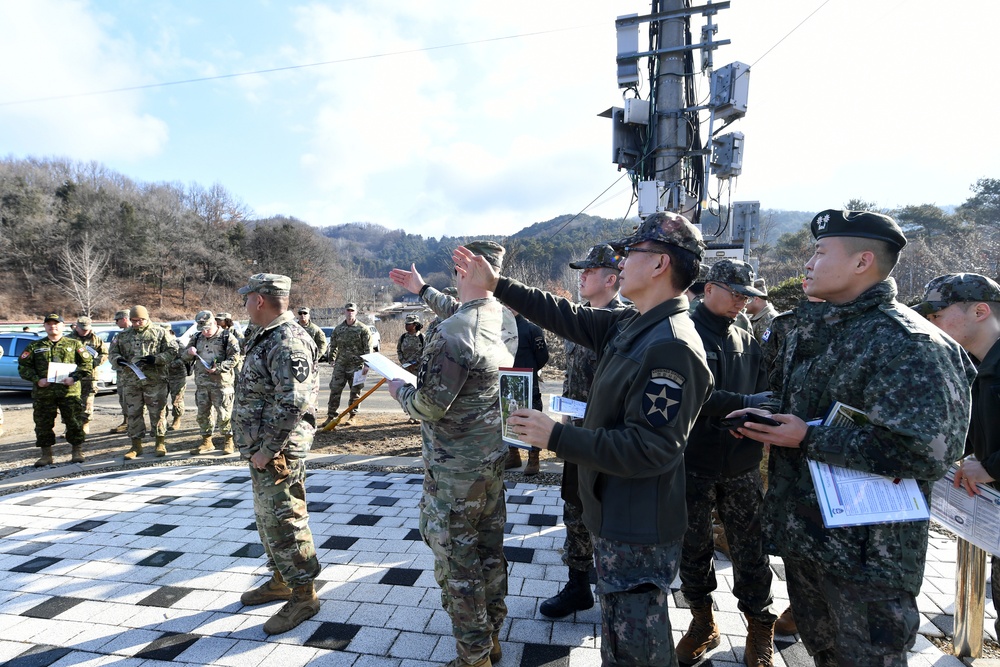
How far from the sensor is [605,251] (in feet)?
11.7

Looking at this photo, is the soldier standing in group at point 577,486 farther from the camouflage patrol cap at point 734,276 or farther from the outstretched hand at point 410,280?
the outstretched hand at point 410,280

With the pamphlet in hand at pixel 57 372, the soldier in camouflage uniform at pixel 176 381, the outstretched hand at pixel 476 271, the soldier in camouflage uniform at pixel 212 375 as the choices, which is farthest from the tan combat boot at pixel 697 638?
the pamphlet in hand at pixel 57 372

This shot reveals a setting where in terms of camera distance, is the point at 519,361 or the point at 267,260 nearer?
the point at 519,361

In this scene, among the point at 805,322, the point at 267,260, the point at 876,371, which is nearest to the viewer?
the point at 876,371

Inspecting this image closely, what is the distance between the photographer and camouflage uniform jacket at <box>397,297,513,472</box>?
7.69 ft

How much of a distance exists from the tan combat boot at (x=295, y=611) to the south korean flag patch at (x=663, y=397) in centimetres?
261

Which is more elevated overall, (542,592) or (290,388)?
(290,388)

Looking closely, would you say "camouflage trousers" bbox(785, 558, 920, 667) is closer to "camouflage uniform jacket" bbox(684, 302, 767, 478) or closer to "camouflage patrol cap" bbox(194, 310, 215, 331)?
"camouflage uniform jacket" bbox(684, 302, 767, 478)

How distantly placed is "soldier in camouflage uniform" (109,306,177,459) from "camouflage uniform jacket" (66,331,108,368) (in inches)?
17.7

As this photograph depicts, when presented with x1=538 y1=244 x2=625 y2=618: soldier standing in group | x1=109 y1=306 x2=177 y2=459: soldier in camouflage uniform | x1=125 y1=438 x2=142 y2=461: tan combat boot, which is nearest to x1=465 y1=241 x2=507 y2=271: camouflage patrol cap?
x1=538 y1=244 x2=625 y2=618: soldier standing in group

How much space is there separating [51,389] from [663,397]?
28.1 ft

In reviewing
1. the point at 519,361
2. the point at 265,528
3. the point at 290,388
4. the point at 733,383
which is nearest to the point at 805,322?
the point at 733,383

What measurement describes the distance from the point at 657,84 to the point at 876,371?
27.8ft

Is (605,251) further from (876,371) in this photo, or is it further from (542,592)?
(542,592)
